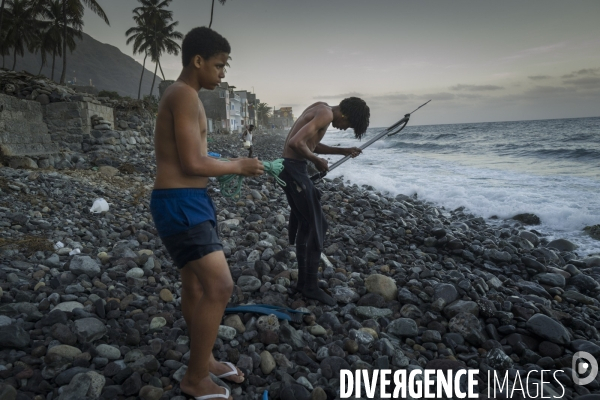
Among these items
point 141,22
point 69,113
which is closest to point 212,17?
point 141,22

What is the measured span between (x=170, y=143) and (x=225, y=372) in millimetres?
1479

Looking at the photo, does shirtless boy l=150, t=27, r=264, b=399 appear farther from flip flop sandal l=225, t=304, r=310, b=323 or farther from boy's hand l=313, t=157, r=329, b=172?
boy's hand l=313, t=157, r=329, b=172

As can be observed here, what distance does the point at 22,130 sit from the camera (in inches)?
324

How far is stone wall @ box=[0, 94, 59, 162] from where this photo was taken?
7.71 m

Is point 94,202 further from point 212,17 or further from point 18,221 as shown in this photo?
point 212,17

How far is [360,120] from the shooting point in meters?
3.52

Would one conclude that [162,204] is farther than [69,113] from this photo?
No

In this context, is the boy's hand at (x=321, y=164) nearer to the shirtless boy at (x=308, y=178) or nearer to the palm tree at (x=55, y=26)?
the shirtless boy at (x=308, y=178)

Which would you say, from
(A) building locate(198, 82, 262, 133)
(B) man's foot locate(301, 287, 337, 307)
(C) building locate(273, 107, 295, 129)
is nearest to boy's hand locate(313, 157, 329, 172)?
(B) man's foot locate(301, 287, 337, 307)

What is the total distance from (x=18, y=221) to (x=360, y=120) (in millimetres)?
4633

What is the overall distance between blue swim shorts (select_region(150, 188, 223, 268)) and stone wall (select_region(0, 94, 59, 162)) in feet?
26.0

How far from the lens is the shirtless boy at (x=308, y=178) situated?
132 inches

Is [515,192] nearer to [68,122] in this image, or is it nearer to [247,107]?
[68,122]

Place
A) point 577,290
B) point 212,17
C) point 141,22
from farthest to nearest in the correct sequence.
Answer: point 141,22, point 212,17, point 577,290
